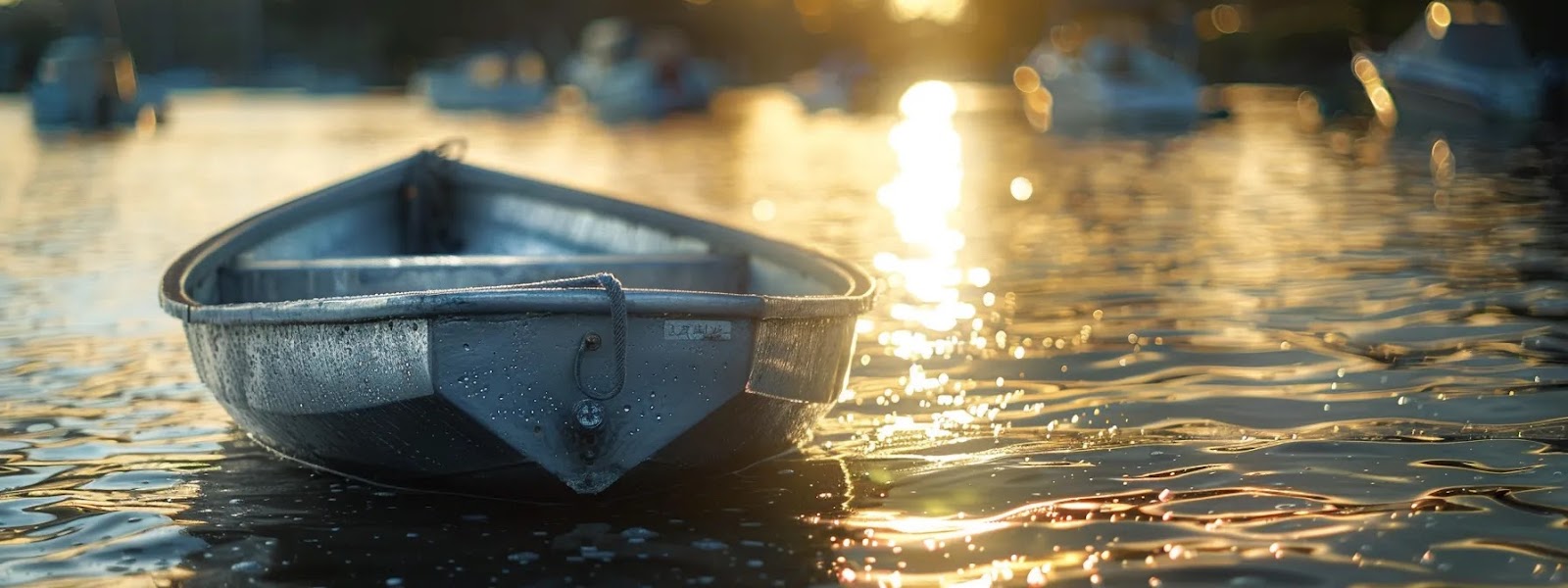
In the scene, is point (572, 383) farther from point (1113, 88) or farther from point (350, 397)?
point (1113, 88)

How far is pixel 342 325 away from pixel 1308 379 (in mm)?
5078

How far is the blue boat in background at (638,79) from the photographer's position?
62.8 metres

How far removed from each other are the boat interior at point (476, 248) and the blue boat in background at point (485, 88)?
55884 millimetres

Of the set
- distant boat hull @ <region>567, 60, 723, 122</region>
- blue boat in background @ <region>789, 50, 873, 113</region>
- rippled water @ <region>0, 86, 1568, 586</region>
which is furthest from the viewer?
blue boat in background @ <region>789, 50, 873, 113</region>

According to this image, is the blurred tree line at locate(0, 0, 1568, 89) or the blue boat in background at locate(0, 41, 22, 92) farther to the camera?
the blurred tree line at locate(0, 0, 1568, 89)

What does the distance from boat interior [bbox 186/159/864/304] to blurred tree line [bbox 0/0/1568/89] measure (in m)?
79.5

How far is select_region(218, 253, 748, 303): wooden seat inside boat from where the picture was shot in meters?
9.25

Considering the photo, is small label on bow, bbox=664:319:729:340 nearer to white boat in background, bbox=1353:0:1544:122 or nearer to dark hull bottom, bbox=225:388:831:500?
dark hull bottom, bbox=225:388:831:500

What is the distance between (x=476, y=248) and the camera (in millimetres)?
11539

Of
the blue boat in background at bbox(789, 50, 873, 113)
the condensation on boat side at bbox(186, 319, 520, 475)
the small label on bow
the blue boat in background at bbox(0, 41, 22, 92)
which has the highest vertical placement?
the blue boat in background at bbox(0, 41, 22, 92)

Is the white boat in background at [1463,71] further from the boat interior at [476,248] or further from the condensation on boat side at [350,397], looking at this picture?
the condensation on boat side at [350,397]

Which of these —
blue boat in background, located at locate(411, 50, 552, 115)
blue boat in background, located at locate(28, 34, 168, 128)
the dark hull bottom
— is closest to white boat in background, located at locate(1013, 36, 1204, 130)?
blue boat in background, located at locate(411, 50, 552, 115)

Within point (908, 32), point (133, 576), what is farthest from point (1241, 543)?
point (908, 32)

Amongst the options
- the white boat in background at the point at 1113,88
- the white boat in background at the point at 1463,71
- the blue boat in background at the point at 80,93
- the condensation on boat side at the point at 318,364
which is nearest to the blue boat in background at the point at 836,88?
the white boat in background at the point at 1113,88
